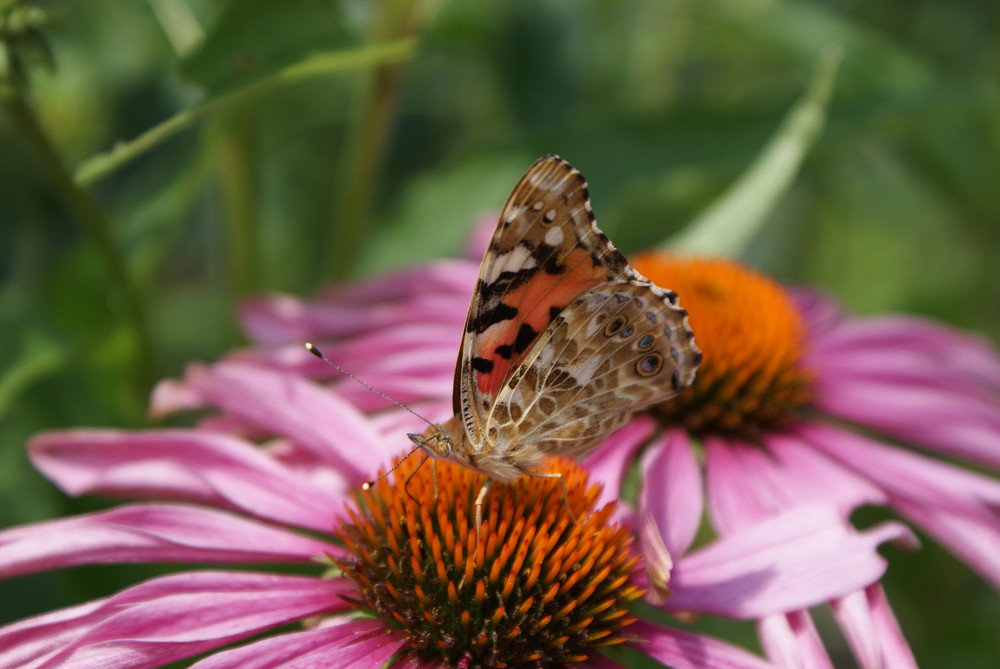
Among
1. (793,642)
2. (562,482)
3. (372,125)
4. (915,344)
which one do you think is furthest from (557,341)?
(915,344)

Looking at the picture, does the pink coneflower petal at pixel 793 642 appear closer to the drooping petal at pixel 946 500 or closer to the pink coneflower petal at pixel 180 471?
the drooping petal at pixel 946 500

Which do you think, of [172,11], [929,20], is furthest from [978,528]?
[929,20]

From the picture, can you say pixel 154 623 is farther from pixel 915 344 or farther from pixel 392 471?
pixel 915 344

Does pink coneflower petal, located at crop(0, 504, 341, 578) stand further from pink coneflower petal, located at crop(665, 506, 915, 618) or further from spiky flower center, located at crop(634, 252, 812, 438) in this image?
spiky flower center, located at crop(634, 252, 812, 438)

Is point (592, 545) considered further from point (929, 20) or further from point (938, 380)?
point (929, 20)

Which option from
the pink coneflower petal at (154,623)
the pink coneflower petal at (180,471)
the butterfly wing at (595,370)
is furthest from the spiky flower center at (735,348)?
the pink coneflower petal at (154,623)

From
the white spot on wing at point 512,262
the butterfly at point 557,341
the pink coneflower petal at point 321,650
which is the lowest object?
the pink coneflower petal at point 321,650
